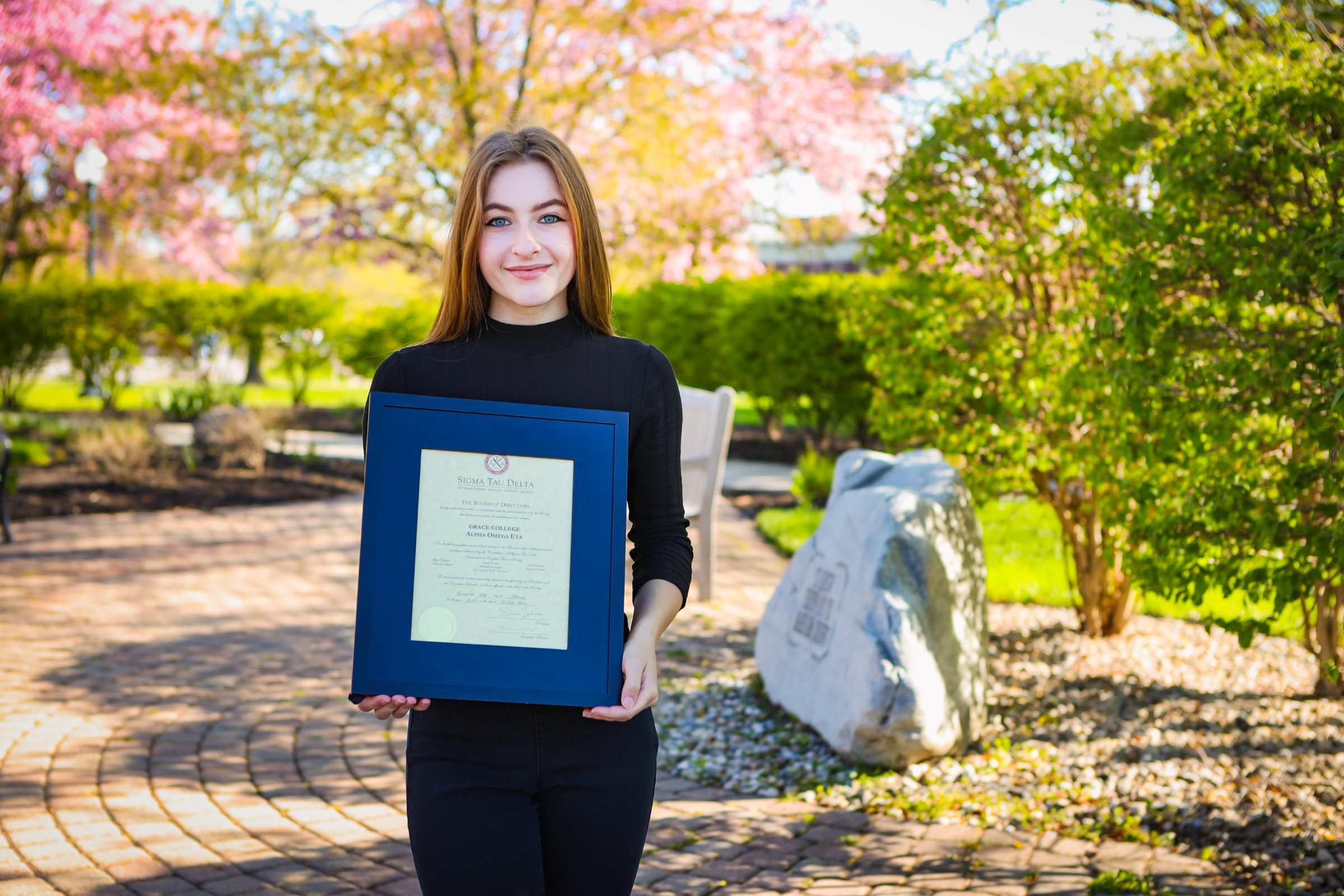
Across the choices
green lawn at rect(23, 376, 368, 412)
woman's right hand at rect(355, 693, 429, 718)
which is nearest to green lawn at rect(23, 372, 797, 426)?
green lawn at rect(23, 376, 368, 412)

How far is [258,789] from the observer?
4.34m

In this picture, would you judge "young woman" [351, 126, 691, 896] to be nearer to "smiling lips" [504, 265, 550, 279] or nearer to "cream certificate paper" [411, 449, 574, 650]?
"smiling lips" [504, 265, 550, 279]

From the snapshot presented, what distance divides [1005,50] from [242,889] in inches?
211

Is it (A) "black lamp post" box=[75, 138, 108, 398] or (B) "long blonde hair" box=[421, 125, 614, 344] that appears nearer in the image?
(B) "long blonde hair" box=[421, 125, 614, 344]

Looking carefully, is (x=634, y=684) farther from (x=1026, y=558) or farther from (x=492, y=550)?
(x=1026, y=558)

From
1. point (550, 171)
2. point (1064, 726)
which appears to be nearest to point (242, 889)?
point (550, 171)

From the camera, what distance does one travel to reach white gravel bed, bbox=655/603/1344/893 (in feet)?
13.1

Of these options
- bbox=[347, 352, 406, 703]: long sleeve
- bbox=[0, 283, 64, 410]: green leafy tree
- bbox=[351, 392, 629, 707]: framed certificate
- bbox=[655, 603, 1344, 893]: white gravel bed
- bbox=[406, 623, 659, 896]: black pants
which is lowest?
bbox=[655, 603, 1344, 893]: white gravel bed

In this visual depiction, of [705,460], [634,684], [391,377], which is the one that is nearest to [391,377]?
[391,377]

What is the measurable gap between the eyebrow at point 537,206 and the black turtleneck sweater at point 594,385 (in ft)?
0.66

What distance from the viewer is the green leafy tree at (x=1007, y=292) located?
577 centimetres

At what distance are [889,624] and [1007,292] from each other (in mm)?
2381

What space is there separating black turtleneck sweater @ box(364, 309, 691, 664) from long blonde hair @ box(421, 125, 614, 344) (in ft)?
0.11

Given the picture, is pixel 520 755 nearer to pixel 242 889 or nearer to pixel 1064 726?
pixel 242 889
